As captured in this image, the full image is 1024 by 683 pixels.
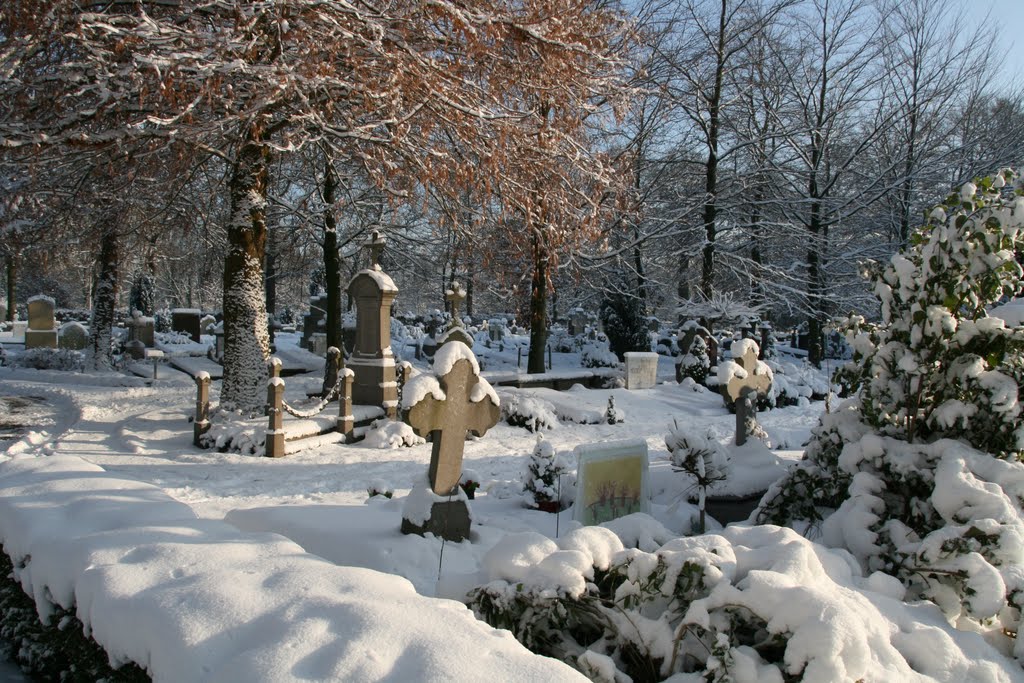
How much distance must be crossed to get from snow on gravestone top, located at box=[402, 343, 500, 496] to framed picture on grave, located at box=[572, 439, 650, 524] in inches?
35.9

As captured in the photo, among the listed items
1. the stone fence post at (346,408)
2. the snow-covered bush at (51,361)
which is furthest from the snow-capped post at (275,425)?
the snow-covered bush at (51,361)

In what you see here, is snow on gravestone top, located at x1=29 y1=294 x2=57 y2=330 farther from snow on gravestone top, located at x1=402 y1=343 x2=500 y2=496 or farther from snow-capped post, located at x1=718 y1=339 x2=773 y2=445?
snow on gravestone top, located at x1=402 y1=343 x2=500 y2=496

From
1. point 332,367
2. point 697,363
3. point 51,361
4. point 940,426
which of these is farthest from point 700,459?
point 51,361

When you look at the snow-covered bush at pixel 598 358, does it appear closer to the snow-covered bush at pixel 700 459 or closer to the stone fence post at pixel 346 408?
the stone fence post at pixel 346 408

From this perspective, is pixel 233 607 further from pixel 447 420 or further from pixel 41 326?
pixel 41 326

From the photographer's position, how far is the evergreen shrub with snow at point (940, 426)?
3658 mm

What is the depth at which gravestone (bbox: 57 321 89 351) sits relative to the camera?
904 inches

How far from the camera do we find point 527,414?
41.4ft

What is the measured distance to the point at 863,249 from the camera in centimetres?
2267

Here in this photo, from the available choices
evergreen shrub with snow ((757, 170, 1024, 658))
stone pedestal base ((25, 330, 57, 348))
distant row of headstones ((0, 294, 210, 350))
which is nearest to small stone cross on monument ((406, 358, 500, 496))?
evergreen shrub with snow ((757, 170, 1024, 658))

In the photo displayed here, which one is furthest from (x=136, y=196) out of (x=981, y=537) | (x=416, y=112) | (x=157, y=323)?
(x=157, y=323)

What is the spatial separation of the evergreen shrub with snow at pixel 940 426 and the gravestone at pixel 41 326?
2391 cm

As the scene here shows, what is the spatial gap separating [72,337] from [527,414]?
18.2 meters

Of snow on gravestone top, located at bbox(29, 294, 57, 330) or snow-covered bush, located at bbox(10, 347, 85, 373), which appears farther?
snow on gravestone top, located at bbox(29, 294, 57, 330)
